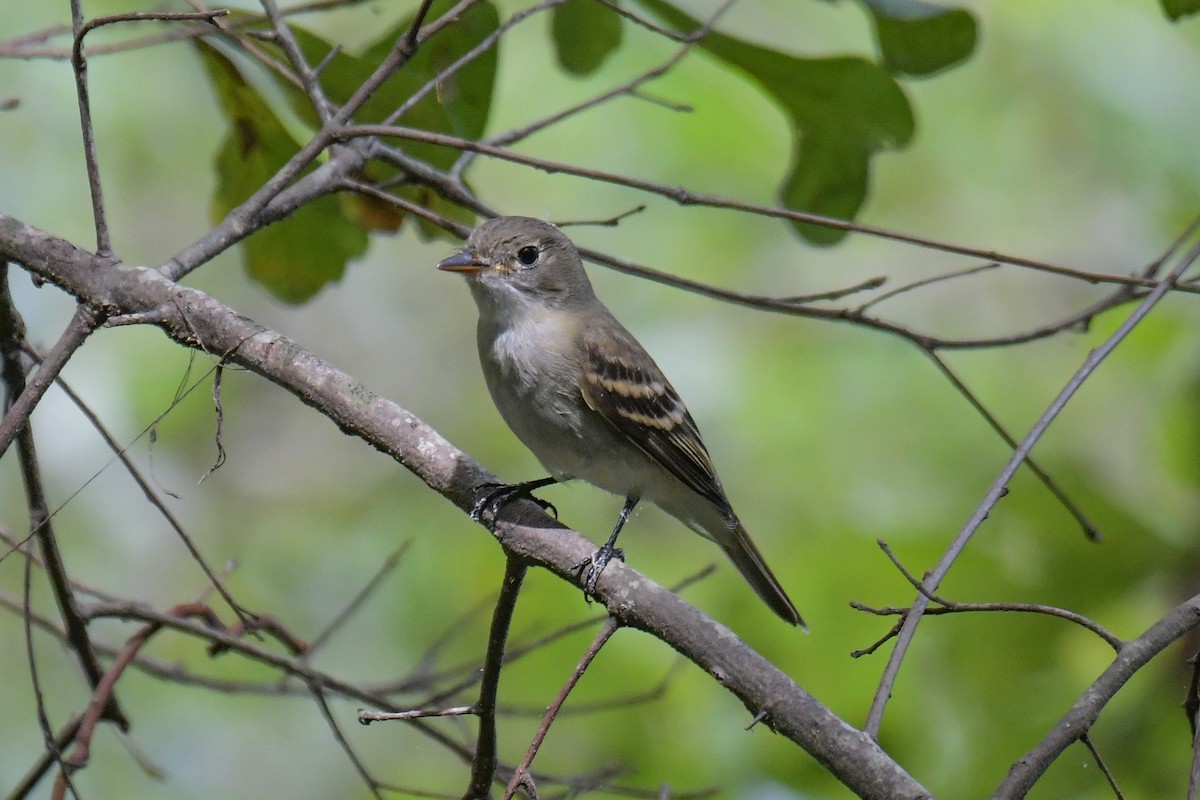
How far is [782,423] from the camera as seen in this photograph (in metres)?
5.48

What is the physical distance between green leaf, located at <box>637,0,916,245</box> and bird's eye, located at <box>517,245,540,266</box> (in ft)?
2.56

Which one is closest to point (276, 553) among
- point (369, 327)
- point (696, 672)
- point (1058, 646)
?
point (369, 327)

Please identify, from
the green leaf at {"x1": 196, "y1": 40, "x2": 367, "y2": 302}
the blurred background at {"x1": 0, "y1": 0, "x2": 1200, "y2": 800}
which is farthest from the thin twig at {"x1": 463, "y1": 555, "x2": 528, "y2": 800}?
the blurred background at {"x1": 0, "y1": 0, "x2": 1200, "y2": 800}

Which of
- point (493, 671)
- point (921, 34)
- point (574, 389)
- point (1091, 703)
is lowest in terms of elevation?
point (1091, 703)

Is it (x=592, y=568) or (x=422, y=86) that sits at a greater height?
(x=422, y=86)

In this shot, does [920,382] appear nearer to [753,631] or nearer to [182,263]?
[753,631]

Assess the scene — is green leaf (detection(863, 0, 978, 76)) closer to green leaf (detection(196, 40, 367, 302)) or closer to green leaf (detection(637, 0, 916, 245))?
green leaf (detection(637, 0, 916, 245))

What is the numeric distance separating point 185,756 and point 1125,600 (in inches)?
157

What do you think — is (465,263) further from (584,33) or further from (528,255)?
(584,33)

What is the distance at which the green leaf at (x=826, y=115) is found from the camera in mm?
3195

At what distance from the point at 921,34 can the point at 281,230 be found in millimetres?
1942

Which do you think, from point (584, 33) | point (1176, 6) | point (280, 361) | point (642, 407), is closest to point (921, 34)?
point (1176, 6)

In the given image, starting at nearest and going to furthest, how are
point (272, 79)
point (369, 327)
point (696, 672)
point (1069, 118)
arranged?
point (272, 79)
point (696, 672)
point (1069, 118)
point (369, 327)

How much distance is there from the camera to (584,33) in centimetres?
354
